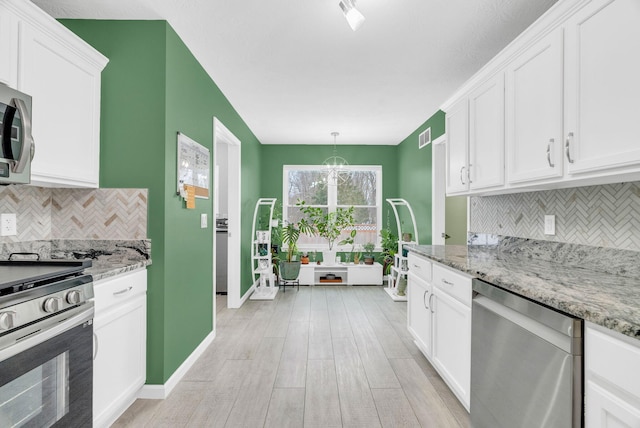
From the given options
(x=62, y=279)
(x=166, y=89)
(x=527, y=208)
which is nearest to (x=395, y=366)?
(x=527, y=208)

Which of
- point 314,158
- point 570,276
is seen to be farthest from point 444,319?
point 314,158

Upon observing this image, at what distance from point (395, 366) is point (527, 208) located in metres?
1.56

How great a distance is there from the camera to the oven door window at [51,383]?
3.83ft

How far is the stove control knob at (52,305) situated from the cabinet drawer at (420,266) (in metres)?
2.22

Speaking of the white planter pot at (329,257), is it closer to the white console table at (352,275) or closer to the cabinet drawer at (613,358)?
the white console table at (352,275)

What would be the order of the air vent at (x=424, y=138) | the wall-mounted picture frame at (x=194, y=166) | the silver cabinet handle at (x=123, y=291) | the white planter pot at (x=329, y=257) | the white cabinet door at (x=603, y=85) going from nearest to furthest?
the white cabinet door at (x=603, y=85), the silver cabinet handle at (x=123, y=291), the wall-mounted picture frame at (x=194, y=166), the air vent at (x=424, y=138), the white planter pot at (x=329, y=257)

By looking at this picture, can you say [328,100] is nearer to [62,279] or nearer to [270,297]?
[270,297]

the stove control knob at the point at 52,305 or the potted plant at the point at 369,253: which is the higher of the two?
the stove control knob at the point at 52,305

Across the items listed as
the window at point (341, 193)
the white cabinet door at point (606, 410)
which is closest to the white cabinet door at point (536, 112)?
the white cabinet door at point (606, 410)

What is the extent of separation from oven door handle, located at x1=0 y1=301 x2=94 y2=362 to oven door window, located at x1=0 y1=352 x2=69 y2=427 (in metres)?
0.10

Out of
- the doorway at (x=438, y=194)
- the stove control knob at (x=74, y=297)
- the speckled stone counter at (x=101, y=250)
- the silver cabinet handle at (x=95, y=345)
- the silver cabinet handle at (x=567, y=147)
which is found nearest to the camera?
the stove control knob at (x=74, y=297)

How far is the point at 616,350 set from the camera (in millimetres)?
969

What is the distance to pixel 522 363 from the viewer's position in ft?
4.56

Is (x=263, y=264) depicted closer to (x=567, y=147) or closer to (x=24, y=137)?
(x=24, y=137)
